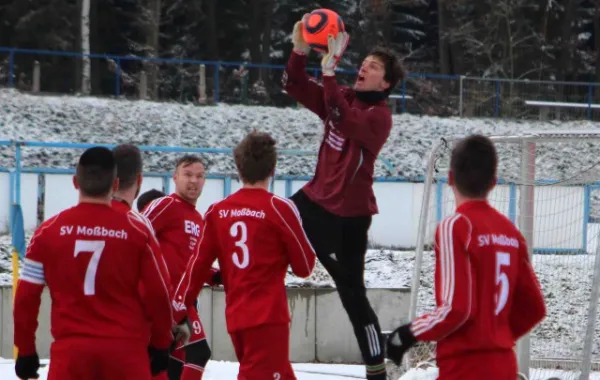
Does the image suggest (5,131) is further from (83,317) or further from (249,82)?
(83,317)

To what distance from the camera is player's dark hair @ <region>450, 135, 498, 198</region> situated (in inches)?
210

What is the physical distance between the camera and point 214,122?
99.0 feet

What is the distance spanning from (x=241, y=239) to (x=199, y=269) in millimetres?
309

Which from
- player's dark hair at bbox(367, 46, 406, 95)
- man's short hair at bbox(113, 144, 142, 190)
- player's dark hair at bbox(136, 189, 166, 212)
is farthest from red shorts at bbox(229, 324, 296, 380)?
player's dark hair at bbox(136, 189, 166, 212)

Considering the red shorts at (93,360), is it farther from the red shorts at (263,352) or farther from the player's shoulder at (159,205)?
the player's shoulder at (159,205)

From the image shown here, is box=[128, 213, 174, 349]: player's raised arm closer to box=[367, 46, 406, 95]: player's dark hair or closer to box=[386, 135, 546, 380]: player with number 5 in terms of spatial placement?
box=[386, 135, 546, 380]: player with number 5

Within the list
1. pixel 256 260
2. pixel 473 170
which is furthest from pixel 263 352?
pixel 473 170

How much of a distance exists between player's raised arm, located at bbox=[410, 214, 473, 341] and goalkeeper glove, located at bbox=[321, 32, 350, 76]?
7.61ft

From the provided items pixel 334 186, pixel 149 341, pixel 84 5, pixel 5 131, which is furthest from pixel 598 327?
pixel 84 5

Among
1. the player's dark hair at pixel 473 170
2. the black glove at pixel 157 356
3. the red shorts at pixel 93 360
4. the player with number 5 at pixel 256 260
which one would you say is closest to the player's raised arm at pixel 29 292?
the red shorts at pixel 93 360

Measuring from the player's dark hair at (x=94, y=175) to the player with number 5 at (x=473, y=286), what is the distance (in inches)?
61.2

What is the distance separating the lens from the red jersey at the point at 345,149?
7.33 m

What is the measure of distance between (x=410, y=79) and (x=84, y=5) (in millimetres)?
10769

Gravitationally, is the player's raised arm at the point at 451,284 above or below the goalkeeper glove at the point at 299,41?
→ below
